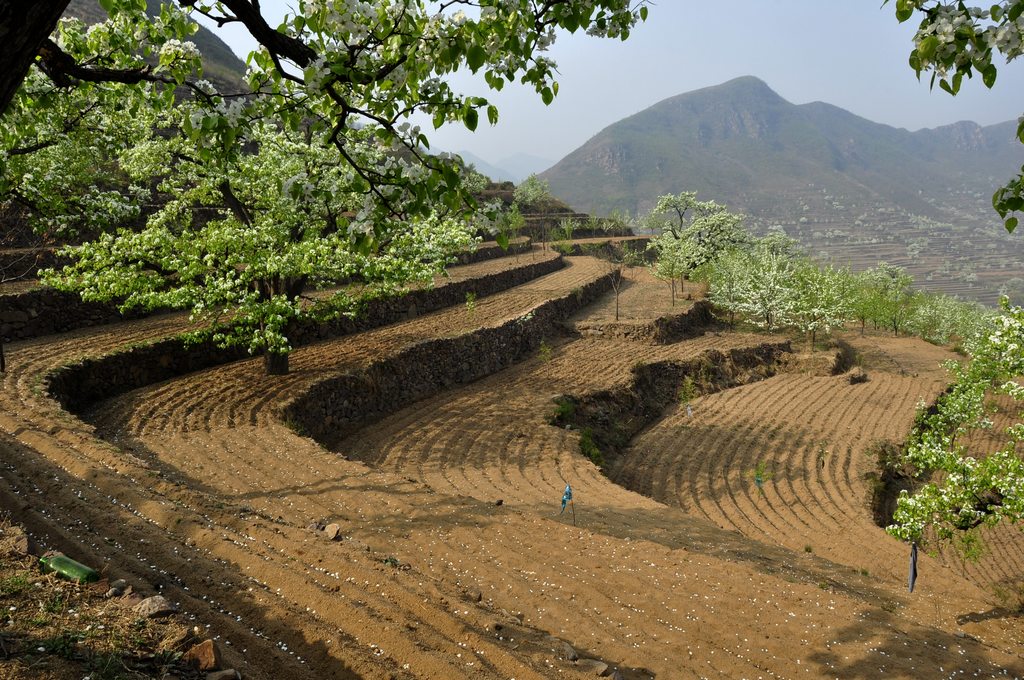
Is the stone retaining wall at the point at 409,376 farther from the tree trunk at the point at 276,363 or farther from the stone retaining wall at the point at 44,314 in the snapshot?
the stone retaining wall at the point at 44,314

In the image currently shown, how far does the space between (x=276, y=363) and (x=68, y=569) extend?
520 inches

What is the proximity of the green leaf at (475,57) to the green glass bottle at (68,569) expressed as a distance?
454 cm

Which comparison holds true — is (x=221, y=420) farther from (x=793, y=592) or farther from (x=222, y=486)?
(x=793, y=592)

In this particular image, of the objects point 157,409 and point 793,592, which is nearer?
point 793,592

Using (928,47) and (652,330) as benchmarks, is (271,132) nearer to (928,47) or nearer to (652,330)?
(928,47)

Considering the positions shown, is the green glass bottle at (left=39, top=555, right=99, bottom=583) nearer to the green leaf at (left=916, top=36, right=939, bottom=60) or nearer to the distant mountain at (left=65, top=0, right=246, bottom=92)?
the green leaf at (left=916, top=36, right=939, bottom=60)

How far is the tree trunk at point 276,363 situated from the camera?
54.5 feet

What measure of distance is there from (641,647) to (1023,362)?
9644 mm

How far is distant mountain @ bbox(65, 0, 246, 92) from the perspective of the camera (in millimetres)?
65250

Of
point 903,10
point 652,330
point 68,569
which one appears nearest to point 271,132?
point 68,569

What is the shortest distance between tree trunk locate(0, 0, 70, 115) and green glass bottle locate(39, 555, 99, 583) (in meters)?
3.17

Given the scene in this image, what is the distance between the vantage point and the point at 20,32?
2.64 metres

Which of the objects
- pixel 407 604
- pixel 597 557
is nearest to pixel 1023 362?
pixel 597 557

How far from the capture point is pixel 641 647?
6.65 m
